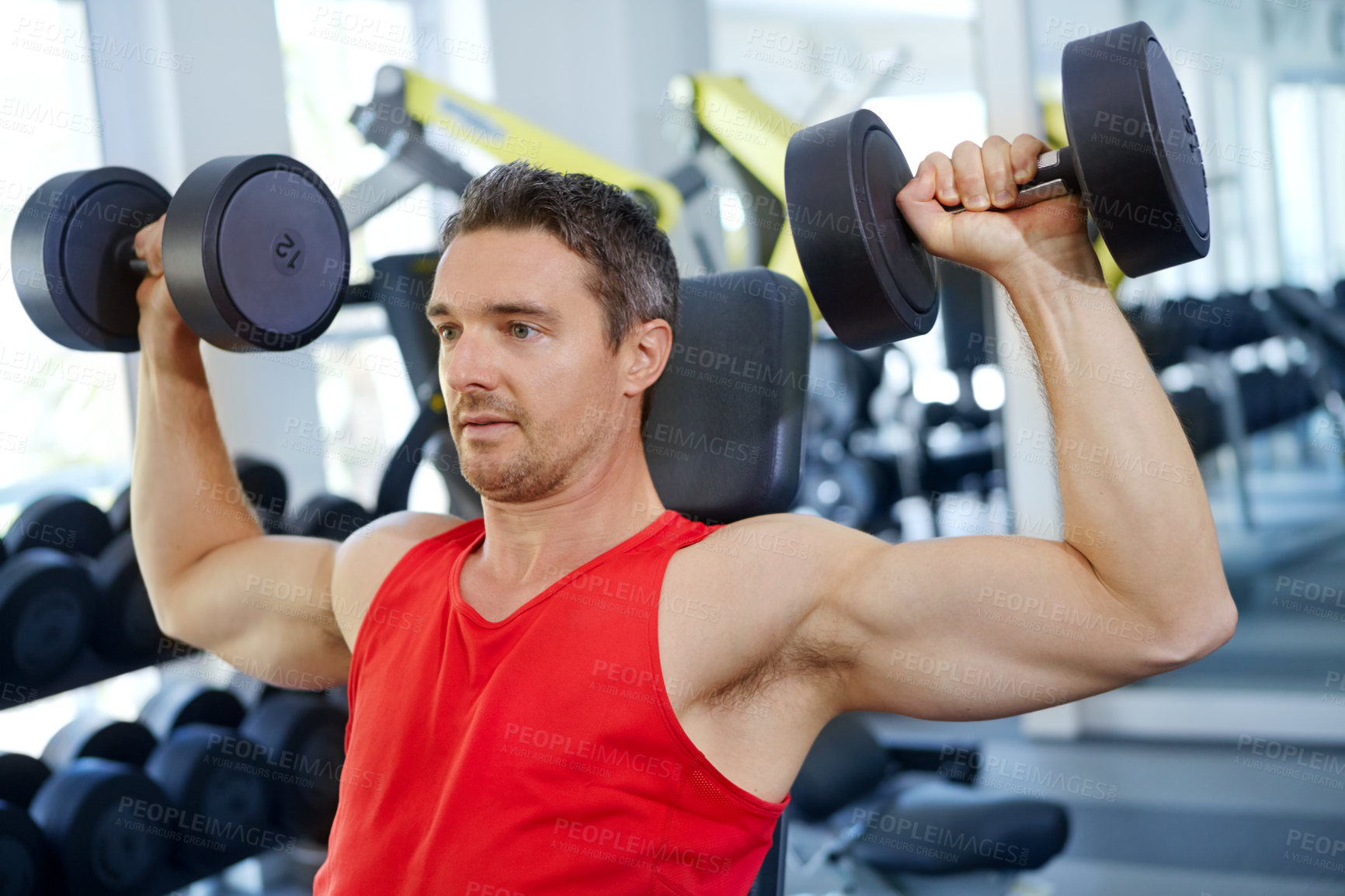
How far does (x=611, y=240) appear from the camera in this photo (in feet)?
3.94

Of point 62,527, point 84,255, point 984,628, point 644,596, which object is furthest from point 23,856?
point 984,628

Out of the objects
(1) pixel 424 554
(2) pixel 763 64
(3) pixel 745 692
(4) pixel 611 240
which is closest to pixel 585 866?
(3) pixel 745 692

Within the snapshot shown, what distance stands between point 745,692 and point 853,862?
3.59ft

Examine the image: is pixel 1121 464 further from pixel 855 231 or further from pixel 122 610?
pixel 122 610

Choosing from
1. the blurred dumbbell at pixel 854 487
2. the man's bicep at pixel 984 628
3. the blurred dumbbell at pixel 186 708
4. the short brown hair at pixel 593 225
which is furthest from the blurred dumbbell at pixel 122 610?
the blurred dumbbell at pixel 854 487

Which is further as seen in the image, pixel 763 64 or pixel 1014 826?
pixel 763 64

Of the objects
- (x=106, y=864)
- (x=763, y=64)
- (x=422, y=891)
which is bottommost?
(x=106, y=864)

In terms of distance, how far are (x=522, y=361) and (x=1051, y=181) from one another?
568mm

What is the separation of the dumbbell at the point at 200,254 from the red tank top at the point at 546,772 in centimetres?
46

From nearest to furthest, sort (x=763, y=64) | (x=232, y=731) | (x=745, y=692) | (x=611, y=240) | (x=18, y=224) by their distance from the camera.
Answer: (x=745, y=692) < (x=611, y=240) < (x=18, y=224) < (x=232, y=731) < (x=763, y=64)

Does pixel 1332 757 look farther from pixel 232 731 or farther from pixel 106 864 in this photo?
pixel 106 864

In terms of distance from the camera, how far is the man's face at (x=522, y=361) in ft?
3.72

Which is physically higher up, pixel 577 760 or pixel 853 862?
pixel 577 760

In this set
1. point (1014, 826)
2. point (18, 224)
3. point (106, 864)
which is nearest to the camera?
point (18, 224)
